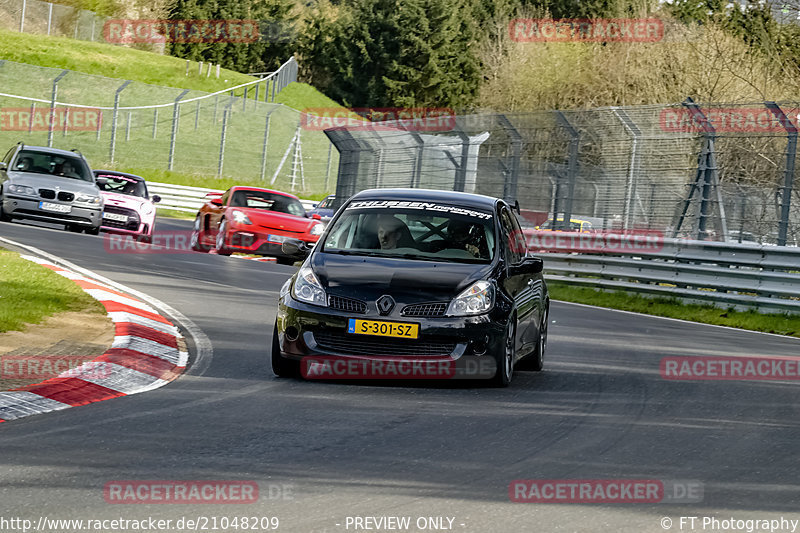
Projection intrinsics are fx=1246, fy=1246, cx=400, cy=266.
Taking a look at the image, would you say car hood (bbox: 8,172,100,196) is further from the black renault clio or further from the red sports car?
the black renault clio

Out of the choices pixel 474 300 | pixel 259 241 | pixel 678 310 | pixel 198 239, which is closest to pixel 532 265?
pixel 474 300

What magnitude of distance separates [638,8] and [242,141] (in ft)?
95.4

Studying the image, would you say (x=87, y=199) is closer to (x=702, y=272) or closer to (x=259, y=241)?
(x=259, y=241)

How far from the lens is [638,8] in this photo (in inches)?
3024

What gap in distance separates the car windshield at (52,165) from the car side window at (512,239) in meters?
14.0

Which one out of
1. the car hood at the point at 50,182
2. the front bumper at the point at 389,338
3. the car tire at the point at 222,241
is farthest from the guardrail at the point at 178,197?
the front bumper at the point at 389,338

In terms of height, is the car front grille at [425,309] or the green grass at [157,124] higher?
the green grass at [157,124]

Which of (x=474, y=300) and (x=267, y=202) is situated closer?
(x=474, y=300)

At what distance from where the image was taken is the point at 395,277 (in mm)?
9055

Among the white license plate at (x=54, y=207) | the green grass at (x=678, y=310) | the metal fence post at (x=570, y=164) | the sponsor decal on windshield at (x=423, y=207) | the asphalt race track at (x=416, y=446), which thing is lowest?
the green grass at (x=678, y=310)

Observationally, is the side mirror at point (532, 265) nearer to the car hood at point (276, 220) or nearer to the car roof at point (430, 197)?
the car roof at point (430, 197)

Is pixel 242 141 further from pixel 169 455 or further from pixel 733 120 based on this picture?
pixel 169 455

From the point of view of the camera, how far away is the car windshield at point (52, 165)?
2303 cm

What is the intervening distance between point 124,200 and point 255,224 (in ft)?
13.0
